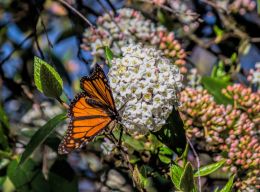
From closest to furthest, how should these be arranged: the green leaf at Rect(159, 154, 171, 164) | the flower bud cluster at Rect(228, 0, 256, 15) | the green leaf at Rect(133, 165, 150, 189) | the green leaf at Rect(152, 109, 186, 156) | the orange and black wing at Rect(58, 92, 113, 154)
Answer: the orange and black wing at Rect(58, 92, 113, 154) < the green leaf at Rect(133, 165, 150, 189) < the green leaf at Rect(152, 109, 186, 156) < the green leaf at Rect(159, 154, 171, 164) < the flower bud cluster at Rect(228, 0, 256, 15)

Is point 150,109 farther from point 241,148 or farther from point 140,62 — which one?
point 241,148

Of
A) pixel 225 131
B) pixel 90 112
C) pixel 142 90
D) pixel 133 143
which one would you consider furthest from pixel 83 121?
pixel 225 131

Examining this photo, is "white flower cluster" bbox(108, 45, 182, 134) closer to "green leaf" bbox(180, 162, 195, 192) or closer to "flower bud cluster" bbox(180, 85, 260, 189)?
"green leaf" bbox(180, 162, 195, 192)

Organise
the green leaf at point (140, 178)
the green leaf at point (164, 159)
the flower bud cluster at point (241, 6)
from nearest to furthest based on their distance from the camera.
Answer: the green leaf at point (140, 178)
the green leaf at point (164, 159)
the flower bud cluster at point (241, 6)

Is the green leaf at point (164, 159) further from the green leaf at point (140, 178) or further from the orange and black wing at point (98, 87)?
the orange and black wing at point (98, 87)

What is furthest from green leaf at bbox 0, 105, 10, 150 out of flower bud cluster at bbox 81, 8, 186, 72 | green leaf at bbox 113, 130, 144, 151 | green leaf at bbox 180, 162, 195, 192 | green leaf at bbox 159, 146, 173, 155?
green leaf at bbox 180, 162, 195, 192

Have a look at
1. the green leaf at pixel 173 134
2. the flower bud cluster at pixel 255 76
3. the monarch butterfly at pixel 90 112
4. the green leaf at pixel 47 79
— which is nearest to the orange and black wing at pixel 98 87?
the monarch butterfly at pixel 90 112

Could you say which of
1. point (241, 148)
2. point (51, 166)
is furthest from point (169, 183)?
point (51, 166)
